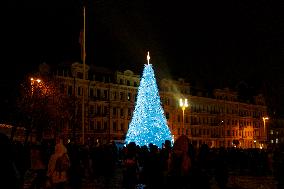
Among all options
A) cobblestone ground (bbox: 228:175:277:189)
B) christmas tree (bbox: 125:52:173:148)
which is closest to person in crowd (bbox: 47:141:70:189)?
cobblestone ground (bbox: 228:175:277:189)

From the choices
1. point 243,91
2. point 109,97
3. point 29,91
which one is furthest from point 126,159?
point 243,91

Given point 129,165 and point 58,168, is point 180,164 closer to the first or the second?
point 58,168

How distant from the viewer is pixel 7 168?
5008 millimetres

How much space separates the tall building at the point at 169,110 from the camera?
71.6 m

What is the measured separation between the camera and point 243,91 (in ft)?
407

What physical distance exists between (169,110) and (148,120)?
54.6 m

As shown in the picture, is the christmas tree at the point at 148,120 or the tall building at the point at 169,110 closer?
the christmas tree at the point at 148,120

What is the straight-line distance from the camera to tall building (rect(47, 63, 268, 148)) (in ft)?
235

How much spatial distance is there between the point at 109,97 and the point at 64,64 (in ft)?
32.9

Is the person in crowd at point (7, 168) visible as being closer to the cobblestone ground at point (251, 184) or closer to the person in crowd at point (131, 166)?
the person in crowd at point (131, 166)

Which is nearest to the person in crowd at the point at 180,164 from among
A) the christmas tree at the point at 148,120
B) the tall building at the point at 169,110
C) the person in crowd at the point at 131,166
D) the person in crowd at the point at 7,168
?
the person in crowd at the point at 131,166

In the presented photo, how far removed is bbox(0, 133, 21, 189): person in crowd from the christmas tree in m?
31.5

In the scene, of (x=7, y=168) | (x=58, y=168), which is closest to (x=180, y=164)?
(x=58, y=168)

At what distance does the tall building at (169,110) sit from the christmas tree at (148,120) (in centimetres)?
1360
